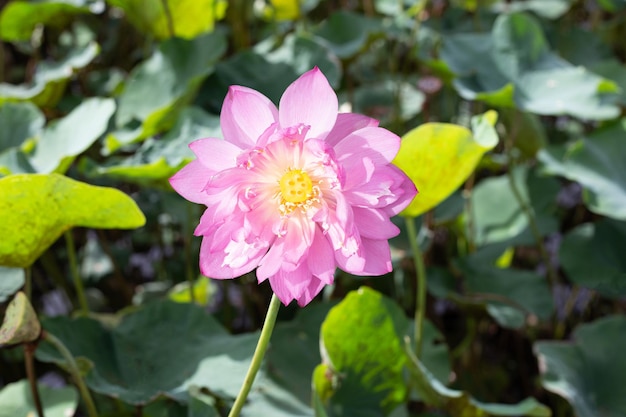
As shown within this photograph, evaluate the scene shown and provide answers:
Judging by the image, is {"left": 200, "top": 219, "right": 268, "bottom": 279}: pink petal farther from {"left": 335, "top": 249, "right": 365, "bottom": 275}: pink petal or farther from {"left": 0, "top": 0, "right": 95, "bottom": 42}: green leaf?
{"left": 0, "top": 0, "right": 95, "bottom": 42}: green leaf

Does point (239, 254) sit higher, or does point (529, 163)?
point (239, 254)

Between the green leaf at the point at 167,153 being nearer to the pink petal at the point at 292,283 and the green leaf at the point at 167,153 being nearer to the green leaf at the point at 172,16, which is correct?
the green leaf at the point at 172,16

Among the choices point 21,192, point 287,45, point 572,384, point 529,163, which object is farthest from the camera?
point 529,163

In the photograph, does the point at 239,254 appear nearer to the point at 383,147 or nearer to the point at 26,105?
the point at 383,147

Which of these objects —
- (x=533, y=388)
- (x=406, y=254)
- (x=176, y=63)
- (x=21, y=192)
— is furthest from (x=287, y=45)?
(x=533, y=388)

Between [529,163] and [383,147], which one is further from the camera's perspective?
[529,163]

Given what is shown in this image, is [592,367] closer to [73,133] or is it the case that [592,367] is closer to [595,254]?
[595,254]

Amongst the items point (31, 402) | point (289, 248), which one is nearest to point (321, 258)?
point (289, 248)
